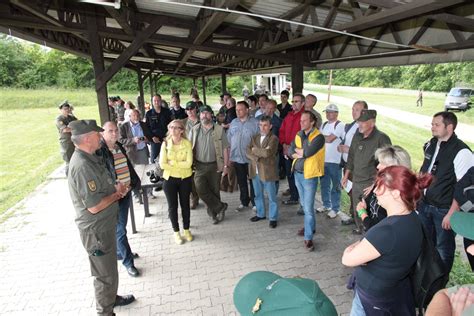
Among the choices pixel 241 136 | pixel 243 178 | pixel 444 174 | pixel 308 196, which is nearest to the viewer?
pixel 444 174

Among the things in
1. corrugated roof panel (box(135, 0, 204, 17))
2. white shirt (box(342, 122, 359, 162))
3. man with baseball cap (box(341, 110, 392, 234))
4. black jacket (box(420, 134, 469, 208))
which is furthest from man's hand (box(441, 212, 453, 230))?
corrugated roof panel (box(135, 0, 204, 17))

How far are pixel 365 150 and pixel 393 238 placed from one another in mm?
1951

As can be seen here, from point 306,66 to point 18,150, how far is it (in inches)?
464

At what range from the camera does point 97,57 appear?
5.28m

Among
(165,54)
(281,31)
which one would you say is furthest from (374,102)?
(281,31)

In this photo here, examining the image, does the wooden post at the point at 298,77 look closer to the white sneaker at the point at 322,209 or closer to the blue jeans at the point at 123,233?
the white sneaker at the point at 322,209

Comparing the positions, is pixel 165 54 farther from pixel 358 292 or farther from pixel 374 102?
pixel 374 102

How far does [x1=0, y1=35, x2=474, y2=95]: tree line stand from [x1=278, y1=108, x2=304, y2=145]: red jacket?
17.9 metres

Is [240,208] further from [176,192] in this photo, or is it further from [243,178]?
[176,192]

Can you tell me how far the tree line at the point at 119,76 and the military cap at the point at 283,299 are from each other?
2159 cm

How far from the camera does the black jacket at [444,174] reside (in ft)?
9.39

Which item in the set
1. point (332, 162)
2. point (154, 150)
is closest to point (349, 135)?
point (332, 162)

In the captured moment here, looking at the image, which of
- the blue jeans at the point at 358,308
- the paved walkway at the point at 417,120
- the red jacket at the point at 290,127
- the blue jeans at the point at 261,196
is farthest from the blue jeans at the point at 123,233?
the paved walkway at the point at 417,120

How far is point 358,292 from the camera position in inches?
72.2
